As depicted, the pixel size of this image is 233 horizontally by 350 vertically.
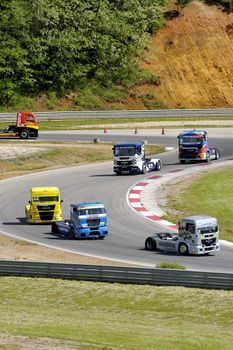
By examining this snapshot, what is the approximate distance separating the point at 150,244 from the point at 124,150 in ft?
64.5

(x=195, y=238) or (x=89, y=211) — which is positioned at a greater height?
(x=89, y=211)

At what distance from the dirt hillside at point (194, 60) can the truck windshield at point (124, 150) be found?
36572 mm

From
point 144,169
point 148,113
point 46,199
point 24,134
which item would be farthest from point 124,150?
point 148,113

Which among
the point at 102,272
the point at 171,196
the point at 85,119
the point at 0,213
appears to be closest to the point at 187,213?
the point at 171,196

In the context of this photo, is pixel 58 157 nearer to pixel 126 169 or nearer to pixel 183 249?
pixel 126 169

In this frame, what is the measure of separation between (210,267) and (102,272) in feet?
17.0

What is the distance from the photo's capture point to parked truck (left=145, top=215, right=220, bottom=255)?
1432 inches

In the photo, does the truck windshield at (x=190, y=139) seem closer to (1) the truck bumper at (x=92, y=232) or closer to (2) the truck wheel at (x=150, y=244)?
(1) the truck bumper at (x=92, y=232)

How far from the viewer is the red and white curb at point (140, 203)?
4431 cm

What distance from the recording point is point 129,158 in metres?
57.7

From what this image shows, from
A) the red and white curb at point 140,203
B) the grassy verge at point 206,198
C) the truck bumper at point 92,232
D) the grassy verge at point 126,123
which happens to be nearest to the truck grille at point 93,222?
the truck bumper at point 92,232

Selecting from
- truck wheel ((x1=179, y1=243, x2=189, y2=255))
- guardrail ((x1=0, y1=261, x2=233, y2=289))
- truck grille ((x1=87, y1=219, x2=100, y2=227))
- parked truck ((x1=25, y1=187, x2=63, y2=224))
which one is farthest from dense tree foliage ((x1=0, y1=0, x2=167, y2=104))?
guardrail ((x1=0, y1=261, x2=233, y2=289))

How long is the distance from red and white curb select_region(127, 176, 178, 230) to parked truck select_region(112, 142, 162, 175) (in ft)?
4.50

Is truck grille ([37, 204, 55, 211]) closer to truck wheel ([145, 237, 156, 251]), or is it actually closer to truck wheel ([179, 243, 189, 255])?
truck wheel ([145, 237, 156, 251])
